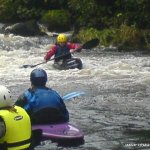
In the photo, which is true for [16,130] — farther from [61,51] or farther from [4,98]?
[61,51]

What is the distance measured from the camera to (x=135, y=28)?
20.5 metres

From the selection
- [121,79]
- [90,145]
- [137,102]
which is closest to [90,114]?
[137,102]

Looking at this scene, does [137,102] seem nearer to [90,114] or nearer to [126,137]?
[90,114]

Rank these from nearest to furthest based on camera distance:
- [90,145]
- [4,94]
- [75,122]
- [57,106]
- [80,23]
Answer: [4,94] < [57,106] < [90,145] < [75,122] < [80,23]

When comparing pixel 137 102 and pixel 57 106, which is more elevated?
pixel 57 106

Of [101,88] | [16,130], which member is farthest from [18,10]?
[16,130]

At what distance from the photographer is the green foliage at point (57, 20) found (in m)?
24.6

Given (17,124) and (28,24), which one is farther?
(28,24)

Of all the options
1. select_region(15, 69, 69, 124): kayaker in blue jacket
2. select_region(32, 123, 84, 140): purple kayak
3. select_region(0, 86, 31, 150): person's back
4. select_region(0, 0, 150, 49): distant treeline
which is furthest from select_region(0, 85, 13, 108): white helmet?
select_region(0, 0, 150, 49): distant treeline

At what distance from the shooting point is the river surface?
891cm

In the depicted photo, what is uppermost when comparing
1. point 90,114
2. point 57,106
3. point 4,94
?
point 4,94

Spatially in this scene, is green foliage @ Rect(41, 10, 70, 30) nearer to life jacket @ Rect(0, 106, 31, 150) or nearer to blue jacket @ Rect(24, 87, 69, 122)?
blue jacket @ Rect(24, 87, 69, 122)

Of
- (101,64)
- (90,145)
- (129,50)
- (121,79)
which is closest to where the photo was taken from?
(90,145)

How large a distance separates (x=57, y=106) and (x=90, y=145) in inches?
36.8
